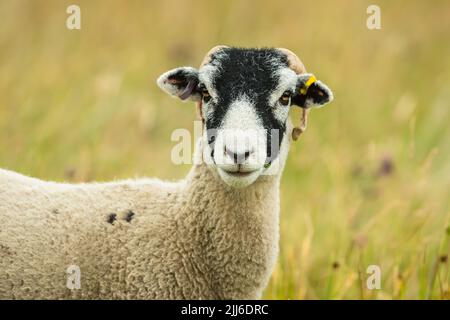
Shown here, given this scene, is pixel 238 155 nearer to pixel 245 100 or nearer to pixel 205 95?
pixel 245 100

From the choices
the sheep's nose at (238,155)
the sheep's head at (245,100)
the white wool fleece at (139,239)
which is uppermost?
the sheep's head at (245,100)

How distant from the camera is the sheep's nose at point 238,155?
163 inches

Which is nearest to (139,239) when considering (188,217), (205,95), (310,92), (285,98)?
(188,217)

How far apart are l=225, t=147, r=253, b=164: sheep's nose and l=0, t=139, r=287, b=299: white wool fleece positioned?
59 centimetres

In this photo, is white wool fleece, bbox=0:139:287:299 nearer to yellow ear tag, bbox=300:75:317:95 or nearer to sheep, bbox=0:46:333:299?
sheep, bbox=0:46:333:299

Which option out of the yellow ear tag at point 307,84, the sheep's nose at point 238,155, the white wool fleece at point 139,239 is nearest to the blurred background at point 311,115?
the white wool fleece at point 139,239

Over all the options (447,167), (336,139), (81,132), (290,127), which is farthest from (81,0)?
(290,127)

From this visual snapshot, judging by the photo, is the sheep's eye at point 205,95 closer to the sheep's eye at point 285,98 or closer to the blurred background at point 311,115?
the sheep's eye at point 285,98

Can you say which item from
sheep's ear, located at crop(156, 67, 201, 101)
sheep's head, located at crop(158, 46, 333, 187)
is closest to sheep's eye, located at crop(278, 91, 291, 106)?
sheep's head, located at crop(158, 46, 333, 187)

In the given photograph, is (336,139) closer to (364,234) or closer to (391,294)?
(364,234)

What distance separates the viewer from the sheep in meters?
4.50

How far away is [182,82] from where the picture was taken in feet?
16.1

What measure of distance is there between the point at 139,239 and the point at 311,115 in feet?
17.3
